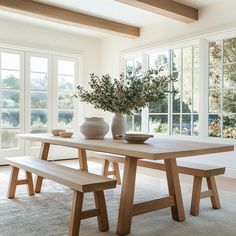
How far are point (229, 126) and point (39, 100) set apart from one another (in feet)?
11.1

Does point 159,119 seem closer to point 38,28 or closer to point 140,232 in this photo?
point 38,28

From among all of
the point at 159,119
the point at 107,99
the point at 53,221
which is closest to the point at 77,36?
the point at 159,119

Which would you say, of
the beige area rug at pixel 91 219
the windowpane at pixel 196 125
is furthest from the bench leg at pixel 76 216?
the windowpane at pixel 196 125

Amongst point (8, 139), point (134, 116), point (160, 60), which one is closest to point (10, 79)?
point (8, 139)

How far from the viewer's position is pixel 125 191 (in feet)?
7.03

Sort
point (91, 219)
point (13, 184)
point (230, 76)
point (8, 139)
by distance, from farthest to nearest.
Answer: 1. point (8, 139)
2. point (230, 76)
3. point (13, 184)
4. point (91, 219)

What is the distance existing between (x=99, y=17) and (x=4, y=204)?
11.3 feet

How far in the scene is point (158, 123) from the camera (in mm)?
5305

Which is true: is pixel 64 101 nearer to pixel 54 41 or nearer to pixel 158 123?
pixel 54 41

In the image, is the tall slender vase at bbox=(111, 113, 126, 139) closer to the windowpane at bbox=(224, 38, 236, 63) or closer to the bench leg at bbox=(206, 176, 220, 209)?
the bench leg at bbox=(206, 176, 220, 209)

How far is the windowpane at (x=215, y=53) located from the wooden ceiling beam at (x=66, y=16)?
5.03 ft

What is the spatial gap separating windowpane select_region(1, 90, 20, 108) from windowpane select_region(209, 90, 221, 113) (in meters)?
3.31

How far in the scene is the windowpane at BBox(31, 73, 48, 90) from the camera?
18.0ft

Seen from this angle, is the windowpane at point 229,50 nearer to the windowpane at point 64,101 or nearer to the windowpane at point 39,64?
the windowpane at point 64,101
